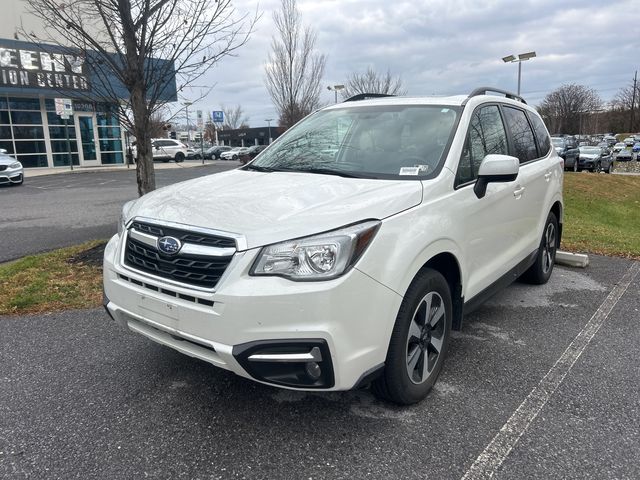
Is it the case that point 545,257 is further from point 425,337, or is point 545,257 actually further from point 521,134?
point 425,337

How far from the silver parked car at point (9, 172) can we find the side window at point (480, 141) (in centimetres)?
1818

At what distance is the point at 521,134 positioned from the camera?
4.60 meters

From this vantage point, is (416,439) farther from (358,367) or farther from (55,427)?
(55,427)

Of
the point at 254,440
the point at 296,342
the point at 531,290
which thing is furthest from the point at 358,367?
the point at 531,290

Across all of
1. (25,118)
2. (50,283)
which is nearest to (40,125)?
(25,118)

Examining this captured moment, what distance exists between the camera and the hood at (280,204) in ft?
7.98

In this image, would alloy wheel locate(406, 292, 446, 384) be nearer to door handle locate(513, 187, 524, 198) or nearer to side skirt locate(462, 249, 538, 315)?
side skirt locate(462, 249, 538, 315)

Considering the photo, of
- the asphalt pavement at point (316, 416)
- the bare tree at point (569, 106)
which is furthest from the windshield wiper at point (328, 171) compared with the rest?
the bare tree at point (569, 106)

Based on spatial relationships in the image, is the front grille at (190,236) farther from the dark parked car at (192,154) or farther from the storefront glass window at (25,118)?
the dark parked car at (192,154)

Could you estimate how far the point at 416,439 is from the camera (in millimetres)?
2650

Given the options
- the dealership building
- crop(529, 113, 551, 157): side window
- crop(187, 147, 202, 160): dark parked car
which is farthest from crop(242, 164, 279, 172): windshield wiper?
crop(187, 147, 202, 160): dark parked car

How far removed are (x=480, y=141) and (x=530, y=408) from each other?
1.86 metres

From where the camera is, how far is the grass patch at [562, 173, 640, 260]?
731cm

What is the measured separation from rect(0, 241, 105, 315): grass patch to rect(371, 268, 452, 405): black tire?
326 centimetres
